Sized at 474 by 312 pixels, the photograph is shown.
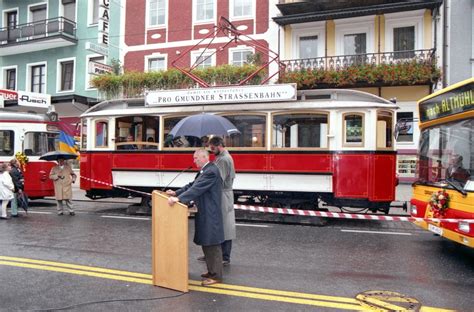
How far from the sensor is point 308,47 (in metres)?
19.2

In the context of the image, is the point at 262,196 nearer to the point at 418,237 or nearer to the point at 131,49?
the point at 418,237

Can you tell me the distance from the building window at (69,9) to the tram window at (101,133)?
14412 millimetres

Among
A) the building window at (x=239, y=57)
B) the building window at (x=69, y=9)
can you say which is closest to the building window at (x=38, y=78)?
the building window at (x=69, y=9)

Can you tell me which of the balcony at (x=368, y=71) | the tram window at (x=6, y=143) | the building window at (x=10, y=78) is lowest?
the tram window at (x=6, y=143)

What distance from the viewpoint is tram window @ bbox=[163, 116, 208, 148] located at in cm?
1086

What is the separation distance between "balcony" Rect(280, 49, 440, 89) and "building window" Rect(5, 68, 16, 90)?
667 inches

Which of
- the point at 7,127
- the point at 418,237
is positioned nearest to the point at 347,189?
the point at 418,237

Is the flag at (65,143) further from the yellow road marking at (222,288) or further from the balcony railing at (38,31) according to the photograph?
the balcony railing at (38,31)

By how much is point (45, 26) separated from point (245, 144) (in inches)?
711

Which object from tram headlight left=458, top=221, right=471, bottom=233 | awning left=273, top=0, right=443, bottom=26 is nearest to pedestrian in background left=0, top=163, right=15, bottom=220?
tram headlight left=458, top=221, right=471, bottom=233

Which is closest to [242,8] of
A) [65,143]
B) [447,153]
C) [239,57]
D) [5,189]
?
[239,57]

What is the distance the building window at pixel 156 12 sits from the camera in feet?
71.7

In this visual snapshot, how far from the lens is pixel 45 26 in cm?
2336

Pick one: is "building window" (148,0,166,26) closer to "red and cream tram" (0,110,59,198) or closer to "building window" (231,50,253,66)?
"building window" (231,50,253,66)
